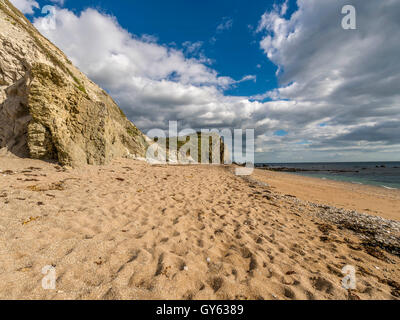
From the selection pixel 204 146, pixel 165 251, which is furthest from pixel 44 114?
pixel 204 146

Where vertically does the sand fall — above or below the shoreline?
above

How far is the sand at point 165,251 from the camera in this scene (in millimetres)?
2415

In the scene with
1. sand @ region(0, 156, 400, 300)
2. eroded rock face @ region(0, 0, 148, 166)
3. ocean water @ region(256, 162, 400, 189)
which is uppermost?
eroded rock face @ region(0, 0, 148, 166)

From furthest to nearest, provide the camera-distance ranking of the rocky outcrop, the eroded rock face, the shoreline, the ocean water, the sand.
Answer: the rocky outcrop < the ocean water < the eroded rock face < the shoreline < the sand

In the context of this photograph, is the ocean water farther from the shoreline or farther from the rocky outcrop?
the rocky outcrop

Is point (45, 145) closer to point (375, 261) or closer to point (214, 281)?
point (214, 281)

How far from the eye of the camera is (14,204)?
4.09 meters

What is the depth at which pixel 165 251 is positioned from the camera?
10.6 ft

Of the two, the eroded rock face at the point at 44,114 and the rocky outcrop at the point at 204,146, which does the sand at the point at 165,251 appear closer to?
the eroded rock face at the point at 44,114

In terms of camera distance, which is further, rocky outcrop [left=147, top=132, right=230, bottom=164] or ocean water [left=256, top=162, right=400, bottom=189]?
rocky outcrop [left=147, top=132, right=230, bottom=164]

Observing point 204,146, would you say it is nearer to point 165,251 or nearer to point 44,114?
point 44,114

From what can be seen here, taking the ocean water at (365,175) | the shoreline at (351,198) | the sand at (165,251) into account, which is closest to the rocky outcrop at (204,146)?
the ocean water at (365,175)

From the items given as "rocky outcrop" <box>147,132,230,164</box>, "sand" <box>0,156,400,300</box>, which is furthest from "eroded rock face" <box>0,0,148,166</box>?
"rocky outcrop" <box>147,132,230,164</box>

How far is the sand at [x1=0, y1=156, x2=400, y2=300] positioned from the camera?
2415mm
